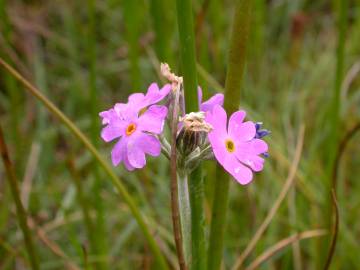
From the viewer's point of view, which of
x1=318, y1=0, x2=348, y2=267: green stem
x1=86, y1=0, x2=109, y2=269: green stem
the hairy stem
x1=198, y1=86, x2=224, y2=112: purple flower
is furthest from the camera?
x1=86, y1=0, x2=109, y2=269: green stem

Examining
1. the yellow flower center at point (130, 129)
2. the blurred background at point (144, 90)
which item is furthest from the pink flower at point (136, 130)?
the blurred background at point (144, 90)

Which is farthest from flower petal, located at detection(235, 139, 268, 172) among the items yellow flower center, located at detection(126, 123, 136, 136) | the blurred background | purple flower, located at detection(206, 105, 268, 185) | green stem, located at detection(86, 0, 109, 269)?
green stem, located at detection(86, 0, 109, 269)

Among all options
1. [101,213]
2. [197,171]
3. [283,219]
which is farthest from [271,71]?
[197,171]

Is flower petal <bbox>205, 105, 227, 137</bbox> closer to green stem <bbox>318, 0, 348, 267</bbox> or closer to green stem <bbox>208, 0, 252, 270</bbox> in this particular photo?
green stem <bbox>208, 0, 252, 270</bbox>

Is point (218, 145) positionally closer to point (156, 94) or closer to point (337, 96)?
point (156, 94)

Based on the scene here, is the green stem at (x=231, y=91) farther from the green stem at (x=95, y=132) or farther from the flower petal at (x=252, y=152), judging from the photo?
the green stem at (x=95, y=132)

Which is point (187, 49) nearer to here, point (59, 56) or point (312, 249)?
point (312, 249)
